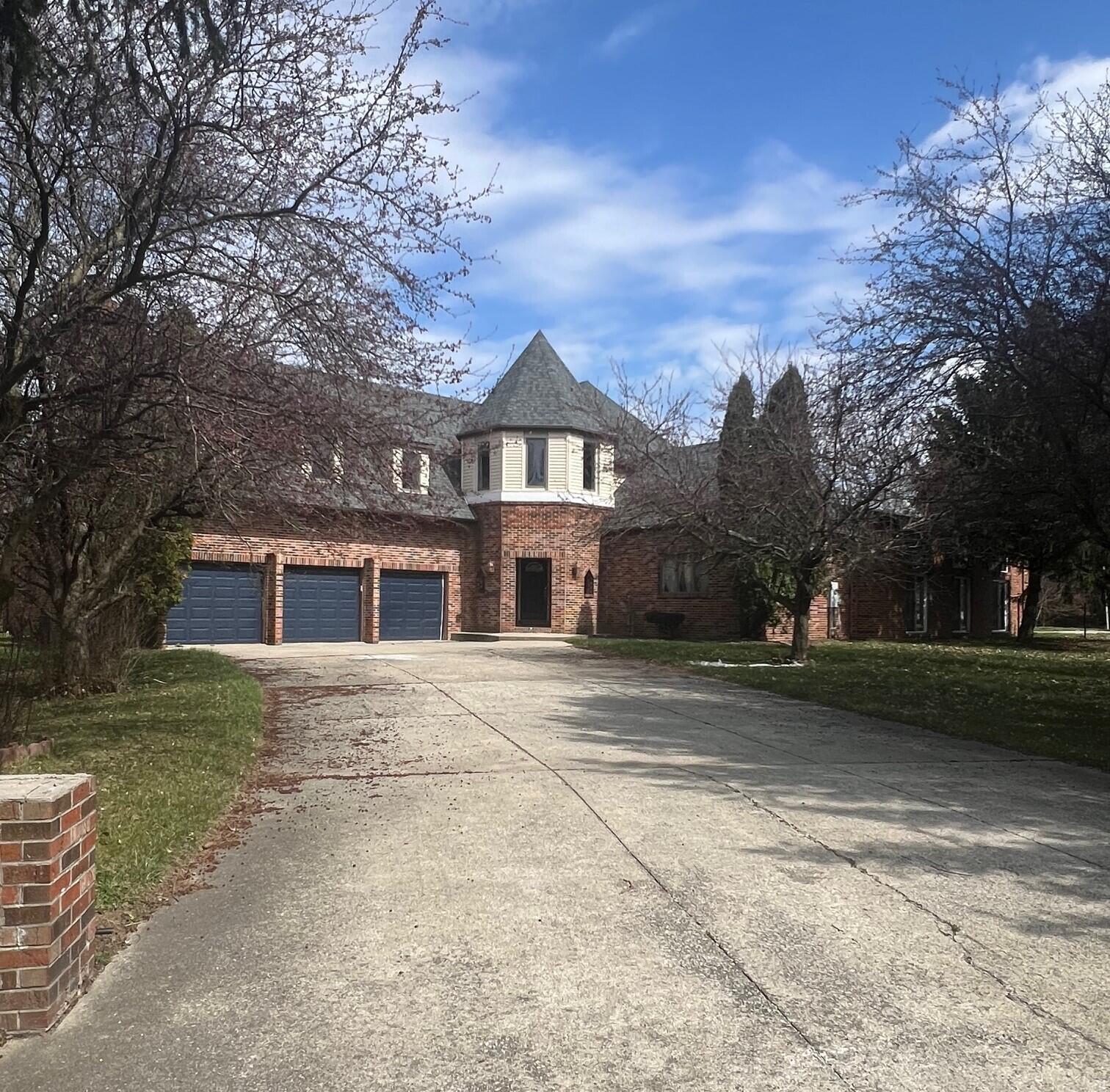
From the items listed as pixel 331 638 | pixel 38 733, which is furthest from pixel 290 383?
pixel 331 638

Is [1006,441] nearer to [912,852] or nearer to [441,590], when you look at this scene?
[912,852]

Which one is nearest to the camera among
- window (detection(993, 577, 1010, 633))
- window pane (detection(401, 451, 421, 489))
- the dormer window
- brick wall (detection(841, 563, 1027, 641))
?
the dormer window

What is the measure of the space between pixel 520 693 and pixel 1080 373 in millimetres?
7925

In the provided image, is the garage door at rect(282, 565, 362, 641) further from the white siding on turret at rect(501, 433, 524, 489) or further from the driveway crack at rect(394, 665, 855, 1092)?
the driveway crack at rect(394, 665, 855, 1092)

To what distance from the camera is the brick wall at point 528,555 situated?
94.5ft

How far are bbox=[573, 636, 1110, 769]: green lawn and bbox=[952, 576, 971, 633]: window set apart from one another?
563 cm

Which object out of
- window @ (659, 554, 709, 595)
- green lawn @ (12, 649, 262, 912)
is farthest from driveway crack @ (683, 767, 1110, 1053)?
window @ (659, 554, 709, 595)

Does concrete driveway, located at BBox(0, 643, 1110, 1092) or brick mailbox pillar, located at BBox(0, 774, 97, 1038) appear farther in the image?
brick mailbox pillar, located at BBox(0, 774, 97, 1038)

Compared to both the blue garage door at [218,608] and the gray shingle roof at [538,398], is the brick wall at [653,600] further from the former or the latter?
the blue garage door at [218,608]

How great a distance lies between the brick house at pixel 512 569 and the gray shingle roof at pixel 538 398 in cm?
5

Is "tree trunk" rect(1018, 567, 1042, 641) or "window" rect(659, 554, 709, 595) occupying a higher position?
"window" rect(659, 554, 709, 595)

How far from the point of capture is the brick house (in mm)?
A: 25359

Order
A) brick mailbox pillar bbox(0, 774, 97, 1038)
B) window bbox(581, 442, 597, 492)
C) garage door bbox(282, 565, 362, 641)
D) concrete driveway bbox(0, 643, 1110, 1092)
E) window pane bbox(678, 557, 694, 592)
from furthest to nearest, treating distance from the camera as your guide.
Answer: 1. window pane bbox(678, 557, 694, 592)
2. window bbox(581, 442, 597, 492)
3. garage door bbox(282, 565, 362, 641)
4. brick mailbox pillar bbox(0, 774, 97, 1038)
5. concrete driveway bbox(0, 643, 1110, 1092)

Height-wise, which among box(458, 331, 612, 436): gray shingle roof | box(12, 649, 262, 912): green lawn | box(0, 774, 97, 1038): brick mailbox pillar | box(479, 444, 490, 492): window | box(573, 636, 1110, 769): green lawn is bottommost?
box(573, 636, 1110, 769): green lawn
